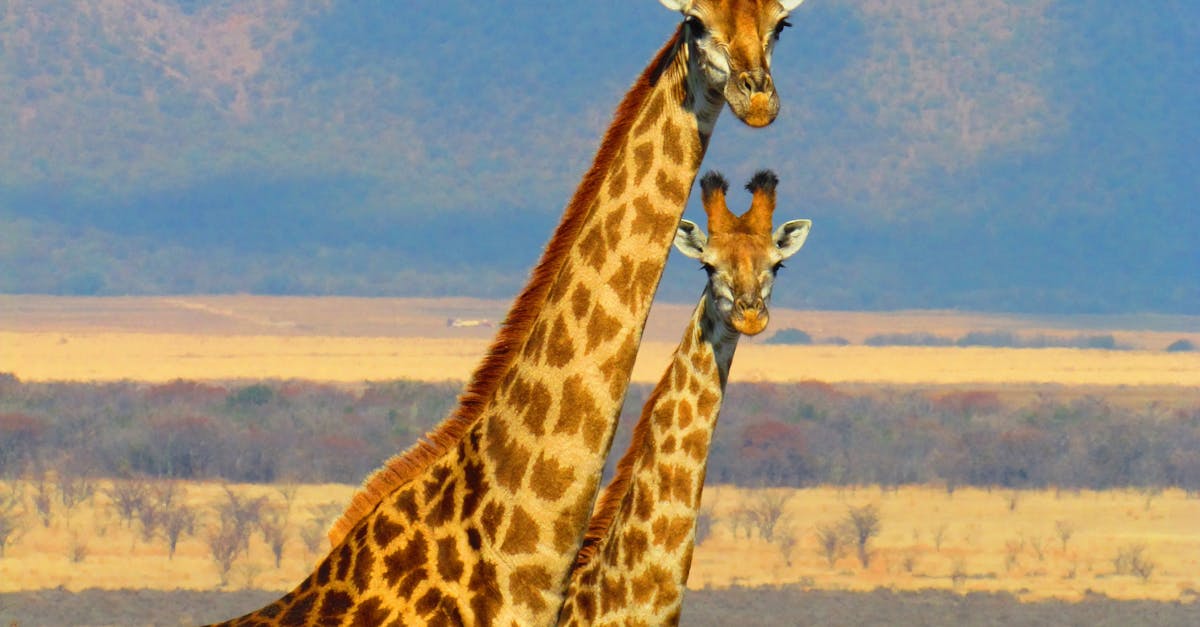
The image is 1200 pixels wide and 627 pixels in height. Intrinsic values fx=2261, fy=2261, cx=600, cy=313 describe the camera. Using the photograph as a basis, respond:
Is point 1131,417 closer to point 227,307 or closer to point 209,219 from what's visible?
point 227,307

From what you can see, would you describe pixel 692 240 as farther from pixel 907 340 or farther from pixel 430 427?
pixel 907 340

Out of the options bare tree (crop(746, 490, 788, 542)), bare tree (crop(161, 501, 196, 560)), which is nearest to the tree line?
bare tree (crop(746, 490, 788, 542))

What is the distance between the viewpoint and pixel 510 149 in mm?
136625

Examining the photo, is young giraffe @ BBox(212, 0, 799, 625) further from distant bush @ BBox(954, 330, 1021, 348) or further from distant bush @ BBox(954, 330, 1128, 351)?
distant bush @ BBox(954, 330, 1021, 348)

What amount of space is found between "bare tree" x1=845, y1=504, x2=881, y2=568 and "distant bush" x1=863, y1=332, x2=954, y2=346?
160 ft

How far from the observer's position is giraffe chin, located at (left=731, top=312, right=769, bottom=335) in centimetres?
1155

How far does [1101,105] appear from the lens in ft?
493

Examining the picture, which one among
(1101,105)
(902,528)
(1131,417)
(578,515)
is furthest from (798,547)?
(1101,105)

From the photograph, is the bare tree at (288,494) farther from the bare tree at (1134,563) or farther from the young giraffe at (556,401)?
the young giraffe at (556,401)

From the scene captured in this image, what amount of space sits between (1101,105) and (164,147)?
61584mm

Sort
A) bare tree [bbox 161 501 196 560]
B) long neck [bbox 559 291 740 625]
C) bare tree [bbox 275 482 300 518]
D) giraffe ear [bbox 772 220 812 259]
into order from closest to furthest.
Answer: long neck [bbox 559 291 740 625] → giraffe ear [bbox 772 220 812 259] → bare tree [bbox 161 501 196 560] → bare tree [bbox 275 482 300 518]

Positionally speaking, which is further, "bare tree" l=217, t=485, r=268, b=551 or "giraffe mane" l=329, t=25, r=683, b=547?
"bare tree" l=217, t=485, r=268, b=551

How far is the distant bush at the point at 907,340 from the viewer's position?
340ft

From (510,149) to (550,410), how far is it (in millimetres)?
130261
